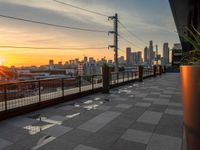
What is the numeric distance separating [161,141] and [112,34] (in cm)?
1577

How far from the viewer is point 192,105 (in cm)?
166

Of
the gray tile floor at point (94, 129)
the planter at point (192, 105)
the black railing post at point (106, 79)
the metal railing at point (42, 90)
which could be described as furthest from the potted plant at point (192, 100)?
the black railing post at point (106, 79)

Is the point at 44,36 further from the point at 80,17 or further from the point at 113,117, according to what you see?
the point at 113,117

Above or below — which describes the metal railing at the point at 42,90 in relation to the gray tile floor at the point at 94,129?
above

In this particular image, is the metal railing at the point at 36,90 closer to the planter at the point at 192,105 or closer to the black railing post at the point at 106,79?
the black railing post at the point at 106,79

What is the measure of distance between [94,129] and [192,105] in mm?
2992

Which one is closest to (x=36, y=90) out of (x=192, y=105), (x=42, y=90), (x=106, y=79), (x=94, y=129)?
(x=42, y=90)

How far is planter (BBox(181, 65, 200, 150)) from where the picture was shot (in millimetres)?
1616

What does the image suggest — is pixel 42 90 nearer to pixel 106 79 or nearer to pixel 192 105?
pixel 106 79

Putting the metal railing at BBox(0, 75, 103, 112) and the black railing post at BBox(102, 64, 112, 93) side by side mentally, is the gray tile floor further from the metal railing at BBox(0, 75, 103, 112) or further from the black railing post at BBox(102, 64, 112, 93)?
the black railing post at BBox(102, 64, 112, 93)

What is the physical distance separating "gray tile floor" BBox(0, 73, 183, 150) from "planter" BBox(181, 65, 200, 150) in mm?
1791

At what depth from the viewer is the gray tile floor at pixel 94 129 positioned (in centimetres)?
345

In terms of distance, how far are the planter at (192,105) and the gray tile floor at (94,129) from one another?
1.79 m

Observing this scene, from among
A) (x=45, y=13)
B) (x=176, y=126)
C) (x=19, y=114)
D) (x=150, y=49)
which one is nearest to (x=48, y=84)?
(x=19, y=114)
